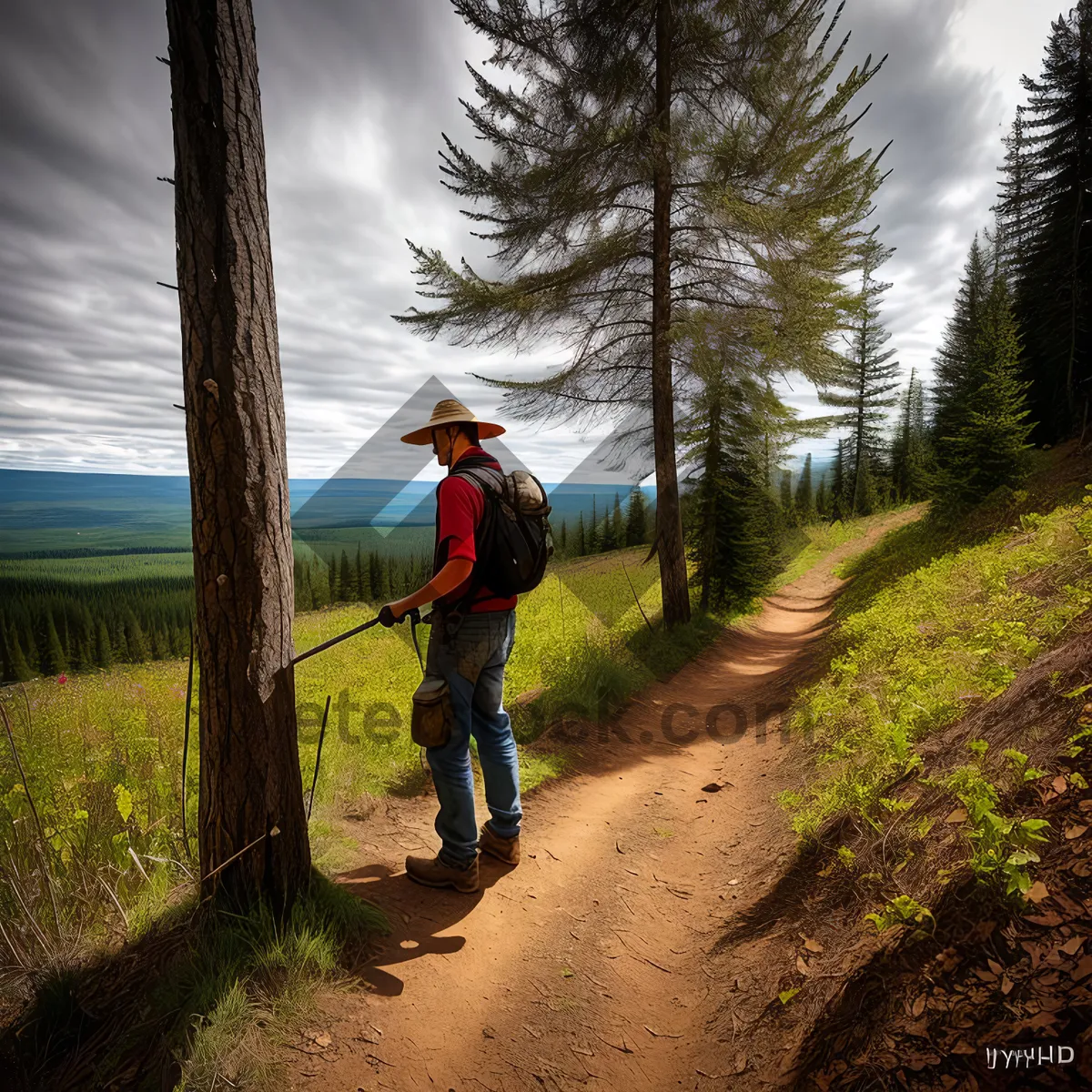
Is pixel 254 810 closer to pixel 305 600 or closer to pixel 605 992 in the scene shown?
pixel 605 992

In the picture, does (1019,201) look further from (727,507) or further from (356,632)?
(356,632)

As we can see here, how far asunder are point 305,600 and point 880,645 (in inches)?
602

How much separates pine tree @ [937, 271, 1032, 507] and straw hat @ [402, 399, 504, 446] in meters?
11.8

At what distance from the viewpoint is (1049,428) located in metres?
16.6

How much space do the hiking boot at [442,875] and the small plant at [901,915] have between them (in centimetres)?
210

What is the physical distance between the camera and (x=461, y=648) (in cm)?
316

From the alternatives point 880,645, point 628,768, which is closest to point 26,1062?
point 628,768

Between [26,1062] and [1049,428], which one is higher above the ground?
[1049,428]

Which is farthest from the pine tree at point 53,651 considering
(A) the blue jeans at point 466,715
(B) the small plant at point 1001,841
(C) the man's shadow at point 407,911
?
(B) the small plant at point 1001,841

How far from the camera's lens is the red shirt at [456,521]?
2914 mm

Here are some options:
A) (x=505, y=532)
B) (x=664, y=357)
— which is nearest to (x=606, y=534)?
(x=664, y=357)

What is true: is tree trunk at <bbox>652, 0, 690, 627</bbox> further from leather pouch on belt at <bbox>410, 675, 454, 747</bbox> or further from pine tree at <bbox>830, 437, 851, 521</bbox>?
pine tree at <bbox>830, 437, 851, 521</bbox>

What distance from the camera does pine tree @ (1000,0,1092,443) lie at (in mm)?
15695

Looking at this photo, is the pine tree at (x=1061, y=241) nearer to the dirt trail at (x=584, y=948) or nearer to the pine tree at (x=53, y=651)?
the dirt trail at (x=584, y=948)
